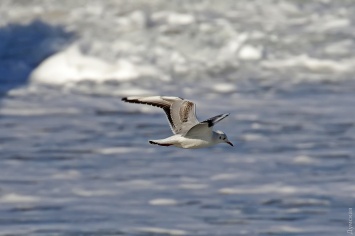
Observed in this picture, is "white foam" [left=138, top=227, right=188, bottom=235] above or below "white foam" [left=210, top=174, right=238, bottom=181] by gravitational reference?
below

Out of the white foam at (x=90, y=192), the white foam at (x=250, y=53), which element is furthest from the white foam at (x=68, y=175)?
the white foam at (x=250, y=53)

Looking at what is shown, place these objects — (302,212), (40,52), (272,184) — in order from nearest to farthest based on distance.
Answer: (302,212), (272,184), (40,52)

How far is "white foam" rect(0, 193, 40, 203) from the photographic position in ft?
Result: 64.2

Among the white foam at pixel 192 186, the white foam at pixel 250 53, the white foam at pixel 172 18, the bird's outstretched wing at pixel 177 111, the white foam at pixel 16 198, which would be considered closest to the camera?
the bird's outstretched wing at pixel 177 111

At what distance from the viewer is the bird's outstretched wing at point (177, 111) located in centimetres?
1212

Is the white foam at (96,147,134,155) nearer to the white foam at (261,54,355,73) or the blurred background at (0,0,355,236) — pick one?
the blurred background at (0,0,355,236)

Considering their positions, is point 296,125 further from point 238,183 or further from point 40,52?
point 40,52

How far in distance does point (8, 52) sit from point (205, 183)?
30.1 feet

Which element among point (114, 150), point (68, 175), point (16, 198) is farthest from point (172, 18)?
point (16, 198)

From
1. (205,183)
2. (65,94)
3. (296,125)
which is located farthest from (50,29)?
(205,183)

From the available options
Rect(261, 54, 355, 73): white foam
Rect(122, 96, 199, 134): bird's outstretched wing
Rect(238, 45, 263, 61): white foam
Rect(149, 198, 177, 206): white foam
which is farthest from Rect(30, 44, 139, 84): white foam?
Rect(122, 96, 199, 134): bird's outstretched wing

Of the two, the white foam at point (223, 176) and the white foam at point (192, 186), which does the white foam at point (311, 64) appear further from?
the white foam at point (192, 186)

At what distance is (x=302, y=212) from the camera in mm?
A: 18906

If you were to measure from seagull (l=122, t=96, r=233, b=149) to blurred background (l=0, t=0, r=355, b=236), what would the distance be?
5.72 meters
